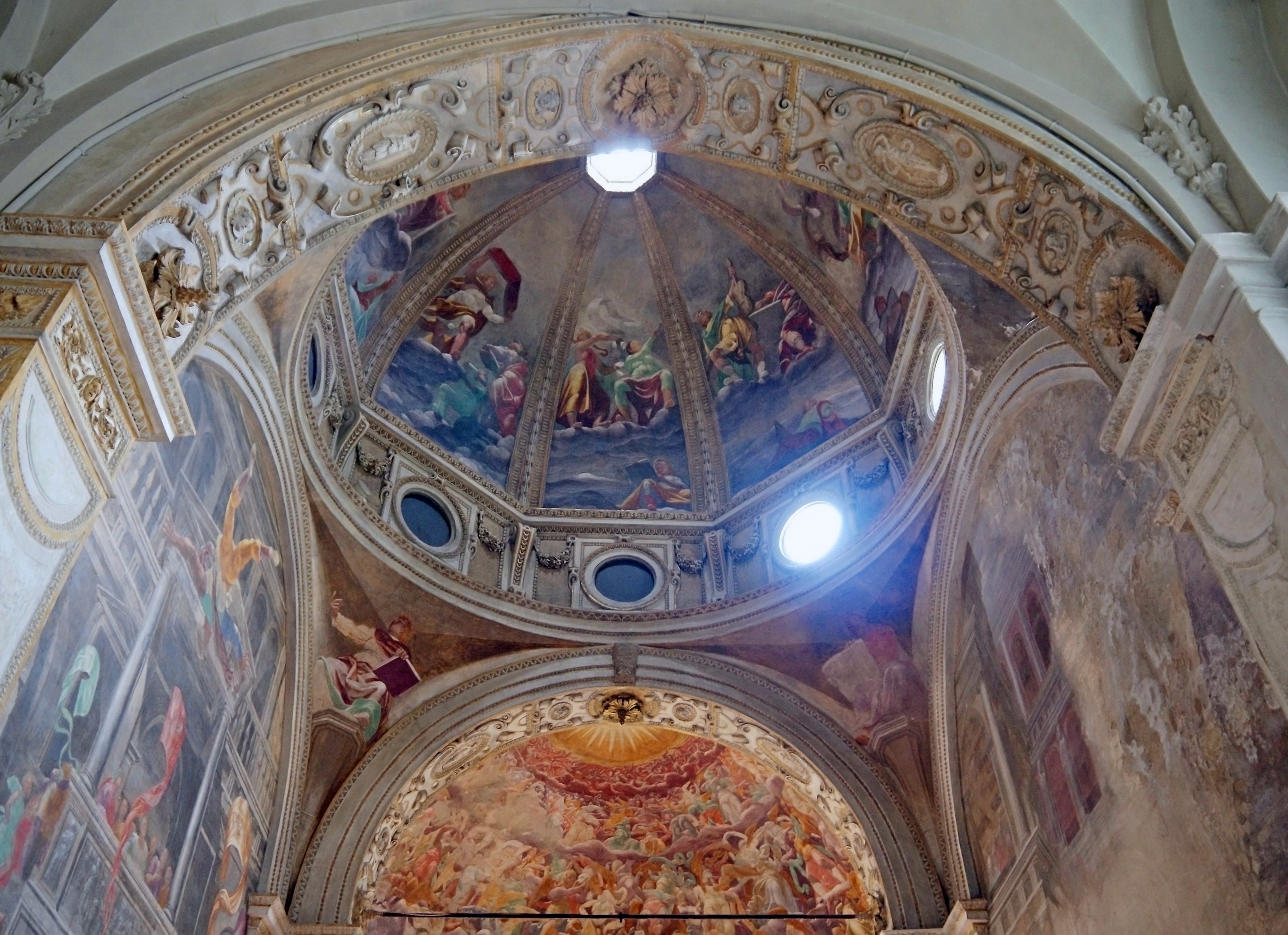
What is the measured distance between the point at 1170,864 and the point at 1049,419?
13.6ft

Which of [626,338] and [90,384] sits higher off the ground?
[626,338]

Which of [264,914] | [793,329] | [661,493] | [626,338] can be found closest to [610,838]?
[661,493]

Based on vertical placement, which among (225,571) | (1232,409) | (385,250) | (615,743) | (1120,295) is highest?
(385,250)

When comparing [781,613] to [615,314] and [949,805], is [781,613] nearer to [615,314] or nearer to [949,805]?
[949,805]

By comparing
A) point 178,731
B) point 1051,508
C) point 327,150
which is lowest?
point 178,731

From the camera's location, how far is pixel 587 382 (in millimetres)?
19500

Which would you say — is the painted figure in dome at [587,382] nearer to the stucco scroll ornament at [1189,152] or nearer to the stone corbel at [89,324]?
the stone corbel at [89,324]

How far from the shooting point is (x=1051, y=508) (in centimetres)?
1076

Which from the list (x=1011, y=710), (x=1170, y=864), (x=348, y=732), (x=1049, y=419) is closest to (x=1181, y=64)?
(x=1049, y=419)

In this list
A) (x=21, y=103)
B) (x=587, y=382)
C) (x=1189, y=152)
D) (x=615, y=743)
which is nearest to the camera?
(x=21, y=103)

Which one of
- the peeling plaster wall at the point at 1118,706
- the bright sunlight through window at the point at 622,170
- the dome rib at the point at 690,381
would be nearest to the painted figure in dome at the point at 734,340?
the dome rib at the point at 690,381

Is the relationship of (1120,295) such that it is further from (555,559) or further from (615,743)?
(615,743)

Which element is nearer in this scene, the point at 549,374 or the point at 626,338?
the point at 549,374

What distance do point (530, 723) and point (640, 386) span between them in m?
6.31
